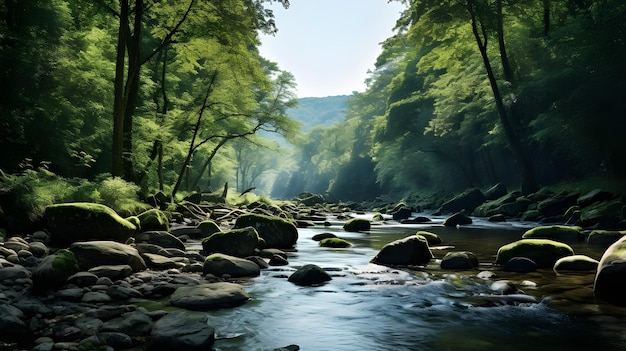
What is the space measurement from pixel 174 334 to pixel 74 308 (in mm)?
1461

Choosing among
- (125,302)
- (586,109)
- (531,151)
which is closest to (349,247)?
(125,302)

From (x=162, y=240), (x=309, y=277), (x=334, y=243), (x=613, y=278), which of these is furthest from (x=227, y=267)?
(x=613, y=278)

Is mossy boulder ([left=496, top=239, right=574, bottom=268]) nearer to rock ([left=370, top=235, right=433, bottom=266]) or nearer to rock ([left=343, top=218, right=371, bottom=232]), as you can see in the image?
rock ([left=370, top=235, right=433, bottom=266])

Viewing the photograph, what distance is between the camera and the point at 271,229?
10.7 m

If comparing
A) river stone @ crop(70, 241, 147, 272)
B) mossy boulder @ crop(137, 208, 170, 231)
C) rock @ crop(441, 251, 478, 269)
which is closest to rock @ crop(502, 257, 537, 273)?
rock @ crop(441, 251, 478, 269)

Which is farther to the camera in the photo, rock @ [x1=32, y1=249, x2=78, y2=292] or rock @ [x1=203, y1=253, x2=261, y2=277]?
rock @ [x1=203, y1=253, x2=261, y2=277]

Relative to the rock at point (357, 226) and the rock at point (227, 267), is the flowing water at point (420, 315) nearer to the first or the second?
the rock at point (227, 267)

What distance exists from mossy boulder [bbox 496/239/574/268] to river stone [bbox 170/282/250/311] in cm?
475

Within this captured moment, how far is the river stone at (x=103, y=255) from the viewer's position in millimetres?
6074

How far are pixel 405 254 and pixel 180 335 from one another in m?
5.26

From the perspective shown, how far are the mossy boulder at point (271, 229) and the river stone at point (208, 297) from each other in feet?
16.6

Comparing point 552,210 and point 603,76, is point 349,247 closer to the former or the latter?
point 552,210

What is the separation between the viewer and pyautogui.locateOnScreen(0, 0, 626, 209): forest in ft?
41.5

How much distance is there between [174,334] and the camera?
363cm
